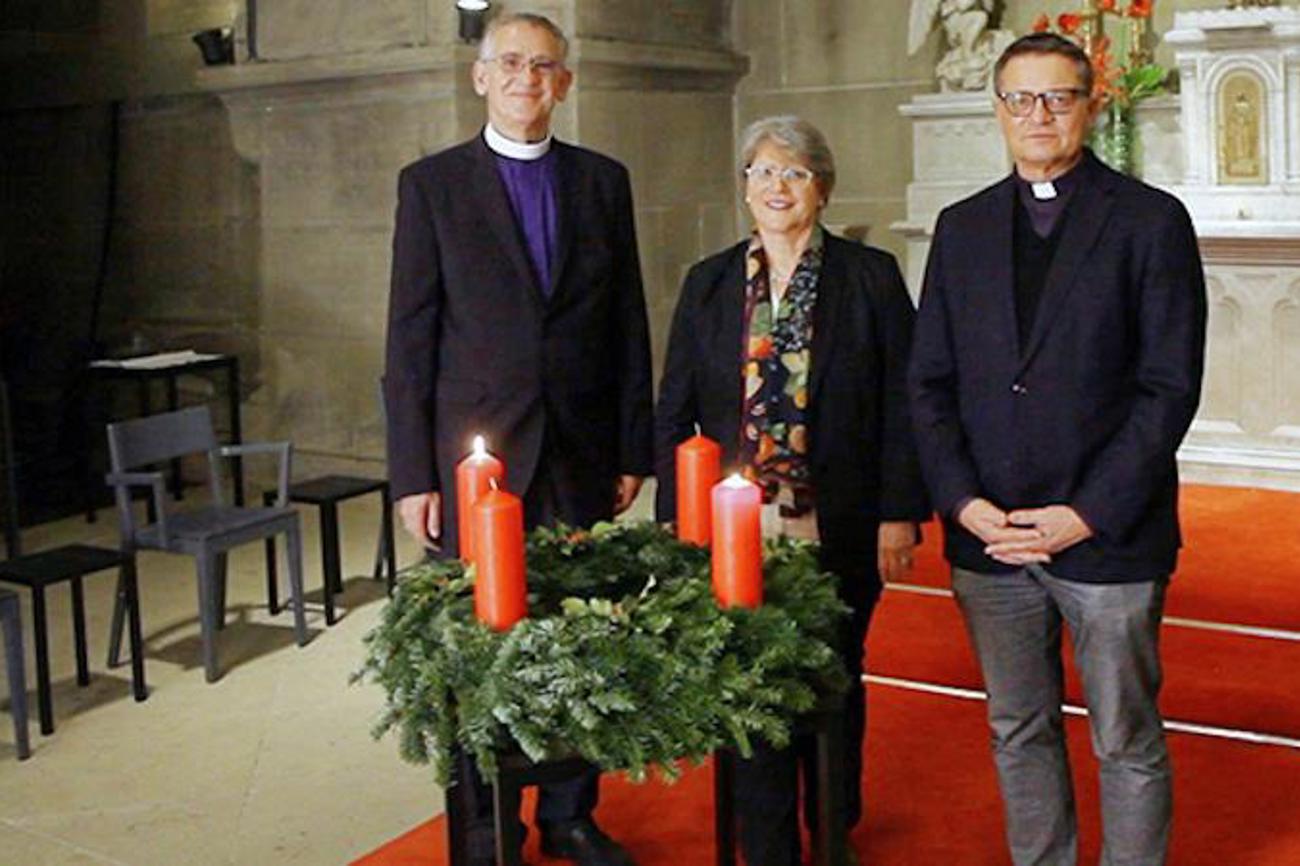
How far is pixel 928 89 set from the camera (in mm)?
8938

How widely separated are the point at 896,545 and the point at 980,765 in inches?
41.8

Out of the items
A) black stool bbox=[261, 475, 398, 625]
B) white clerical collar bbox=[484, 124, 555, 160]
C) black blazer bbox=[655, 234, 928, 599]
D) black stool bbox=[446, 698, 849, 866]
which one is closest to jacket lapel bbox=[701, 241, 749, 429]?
black blazer bbox=[655, 234, 928, 599]

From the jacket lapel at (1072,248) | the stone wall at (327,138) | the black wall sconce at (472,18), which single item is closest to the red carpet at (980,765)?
the jacket lapel at (1072,248)

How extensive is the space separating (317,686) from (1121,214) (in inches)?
123

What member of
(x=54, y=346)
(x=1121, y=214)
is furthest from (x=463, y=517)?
(x=54, y=346)

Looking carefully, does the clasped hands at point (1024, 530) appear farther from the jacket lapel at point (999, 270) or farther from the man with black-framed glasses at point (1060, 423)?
the jacket lapel at point (999, 270)

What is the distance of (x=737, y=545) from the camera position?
2.48 metres

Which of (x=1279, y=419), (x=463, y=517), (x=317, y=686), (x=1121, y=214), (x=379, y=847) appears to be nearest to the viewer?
(x=463, y=517)

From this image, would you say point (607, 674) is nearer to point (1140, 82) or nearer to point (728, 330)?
point (728, 330)

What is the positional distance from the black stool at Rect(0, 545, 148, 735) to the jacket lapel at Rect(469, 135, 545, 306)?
204cm

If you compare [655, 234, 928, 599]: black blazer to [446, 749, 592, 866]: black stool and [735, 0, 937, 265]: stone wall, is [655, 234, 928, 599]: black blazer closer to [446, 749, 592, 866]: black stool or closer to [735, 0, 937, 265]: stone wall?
[446, 749, 592, 866]: black stool

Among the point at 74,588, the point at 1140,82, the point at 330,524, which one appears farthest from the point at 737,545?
the point at 1140,82

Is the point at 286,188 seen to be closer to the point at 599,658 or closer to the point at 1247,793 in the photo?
the point at 1247,793

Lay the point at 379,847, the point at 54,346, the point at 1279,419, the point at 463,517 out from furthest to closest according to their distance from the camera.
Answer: the point at 54,346 → the point at 1279,419 → the point at 379,847 → the point at 463,517
